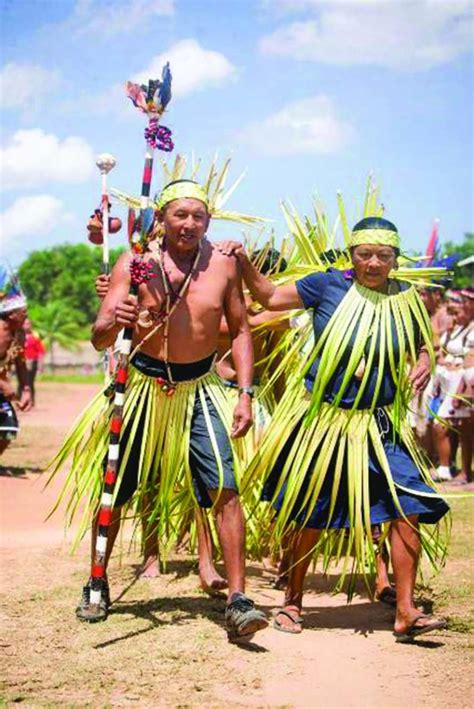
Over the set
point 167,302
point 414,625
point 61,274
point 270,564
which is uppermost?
point 61,274

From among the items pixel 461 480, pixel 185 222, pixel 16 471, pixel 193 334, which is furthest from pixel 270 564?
pixel 16 471

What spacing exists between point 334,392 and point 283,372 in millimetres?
1068

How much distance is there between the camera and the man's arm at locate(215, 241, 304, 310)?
4.64m

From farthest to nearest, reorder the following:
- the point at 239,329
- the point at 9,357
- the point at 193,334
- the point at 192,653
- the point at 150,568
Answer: the point at 9,357, the point at 150,568, the point at 239,329, the point at 193,334, the point at 192,653

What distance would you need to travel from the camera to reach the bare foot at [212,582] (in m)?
4.99

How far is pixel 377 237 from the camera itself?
14.5ft

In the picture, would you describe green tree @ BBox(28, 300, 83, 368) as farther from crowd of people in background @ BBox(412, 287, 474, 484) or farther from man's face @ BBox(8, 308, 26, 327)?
man's face @ BBox(8, 308, 26, 327)

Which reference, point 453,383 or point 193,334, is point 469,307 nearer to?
point 453,383

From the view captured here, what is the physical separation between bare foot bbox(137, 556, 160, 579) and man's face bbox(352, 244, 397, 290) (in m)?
1.91

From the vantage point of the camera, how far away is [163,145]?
450cm

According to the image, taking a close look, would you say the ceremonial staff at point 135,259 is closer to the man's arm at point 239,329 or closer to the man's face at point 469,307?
the man's arm at point 239,329

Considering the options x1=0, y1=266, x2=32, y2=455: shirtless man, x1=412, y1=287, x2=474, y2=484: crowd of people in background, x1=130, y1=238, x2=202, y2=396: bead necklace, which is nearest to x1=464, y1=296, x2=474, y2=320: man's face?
x1=412, y1=287, x2=474, y2=484: crowd of people in background

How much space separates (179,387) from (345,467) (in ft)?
2.70

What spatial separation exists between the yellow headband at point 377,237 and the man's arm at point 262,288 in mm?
385
